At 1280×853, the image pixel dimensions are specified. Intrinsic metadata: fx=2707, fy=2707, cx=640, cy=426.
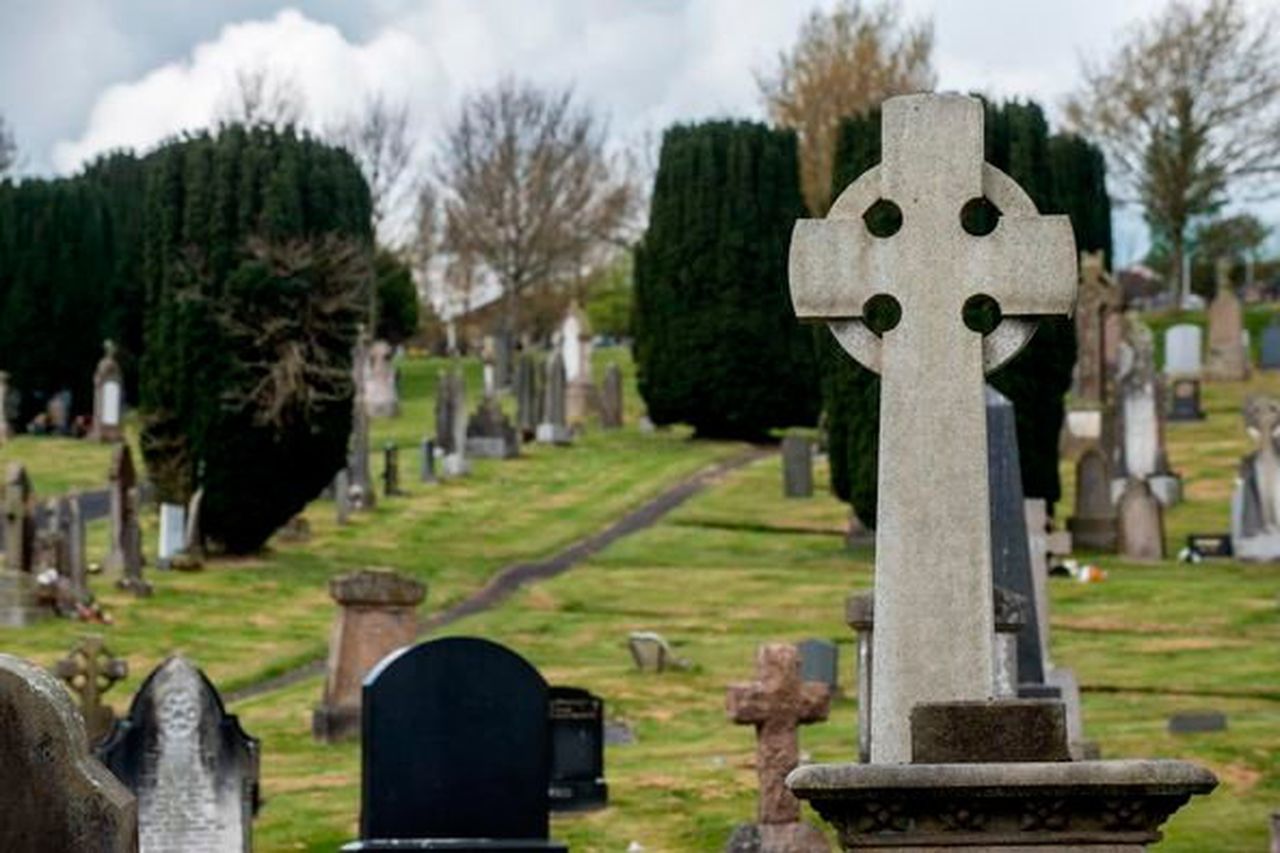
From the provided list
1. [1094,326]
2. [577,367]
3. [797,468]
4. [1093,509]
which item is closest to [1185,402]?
[1094,326]

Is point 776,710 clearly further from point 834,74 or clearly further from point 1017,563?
point 834,74

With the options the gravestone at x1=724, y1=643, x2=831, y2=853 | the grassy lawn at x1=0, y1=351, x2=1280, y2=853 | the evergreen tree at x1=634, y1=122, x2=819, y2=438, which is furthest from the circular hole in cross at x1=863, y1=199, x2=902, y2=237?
the evergreen tree at x1=634, y1=122, x2=819, y2=438

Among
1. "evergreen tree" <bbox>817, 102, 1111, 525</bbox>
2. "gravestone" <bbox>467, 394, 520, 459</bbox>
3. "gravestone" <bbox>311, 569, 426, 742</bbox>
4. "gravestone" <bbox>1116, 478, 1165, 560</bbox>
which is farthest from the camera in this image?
"gravestone" <bbox>467, 394, 520, 459</bbox>

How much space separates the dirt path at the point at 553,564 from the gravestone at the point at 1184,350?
11.3 m

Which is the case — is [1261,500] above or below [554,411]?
below

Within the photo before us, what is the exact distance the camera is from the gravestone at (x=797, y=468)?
4297 centimetres

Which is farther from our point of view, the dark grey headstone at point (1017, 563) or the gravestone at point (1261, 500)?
the gravestone at point (1261, 500)

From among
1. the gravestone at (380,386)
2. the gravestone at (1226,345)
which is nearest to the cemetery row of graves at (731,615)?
the gravestone at (1226,345)

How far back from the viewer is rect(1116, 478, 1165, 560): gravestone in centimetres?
3494

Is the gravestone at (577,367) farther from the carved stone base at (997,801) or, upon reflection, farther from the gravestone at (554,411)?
the carved stone base at (997,801)

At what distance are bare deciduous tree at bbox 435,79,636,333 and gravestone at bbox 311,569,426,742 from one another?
47.8 metres

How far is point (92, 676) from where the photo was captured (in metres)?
20.5

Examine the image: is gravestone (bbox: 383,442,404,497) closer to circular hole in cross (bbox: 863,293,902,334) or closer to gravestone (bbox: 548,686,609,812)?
gravestone (bbox: 548,686,609,812)

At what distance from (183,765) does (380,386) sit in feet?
162
